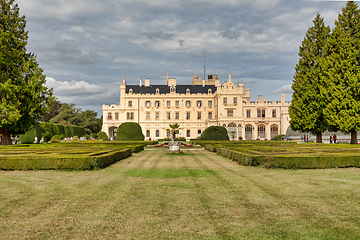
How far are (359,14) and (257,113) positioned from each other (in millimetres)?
43229

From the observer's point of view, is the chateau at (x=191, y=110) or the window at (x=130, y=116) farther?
the window at (x=130, y=116)

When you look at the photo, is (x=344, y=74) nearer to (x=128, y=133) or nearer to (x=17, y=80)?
(x=128, y=133)

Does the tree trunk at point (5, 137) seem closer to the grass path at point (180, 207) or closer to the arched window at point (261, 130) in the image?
the grass path at point (180, 207)

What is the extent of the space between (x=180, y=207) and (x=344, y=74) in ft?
98.8

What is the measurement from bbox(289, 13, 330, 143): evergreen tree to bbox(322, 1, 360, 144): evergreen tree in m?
3.25

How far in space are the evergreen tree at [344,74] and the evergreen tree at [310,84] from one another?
3252 millimetres

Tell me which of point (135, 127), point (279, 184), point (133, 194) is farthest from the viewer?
point (135, 127)

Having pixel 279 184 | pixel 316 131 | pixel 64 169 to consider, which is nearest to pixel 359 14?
pixel 316 131

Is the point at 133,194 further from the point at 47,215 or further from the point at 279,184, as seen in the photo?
the point at 279,184

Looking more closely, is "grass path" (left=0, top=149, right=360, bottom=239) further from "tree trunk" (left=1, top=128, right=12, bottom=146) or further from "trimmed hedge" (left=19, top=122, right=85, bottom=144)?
"trimmed hedge" (left=19, top=122, right=85, bottom=144)

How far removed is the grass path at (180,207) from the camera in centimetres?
568

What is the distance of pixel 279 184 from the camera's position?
10.2 meters

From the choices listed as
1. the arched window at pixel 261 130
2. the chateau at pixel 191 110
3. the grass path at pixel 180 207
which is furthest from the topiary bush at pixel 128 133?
the arched window at pixel 261 130

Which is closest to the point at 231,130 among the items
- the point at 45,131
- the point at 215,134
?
the point at 215,134
